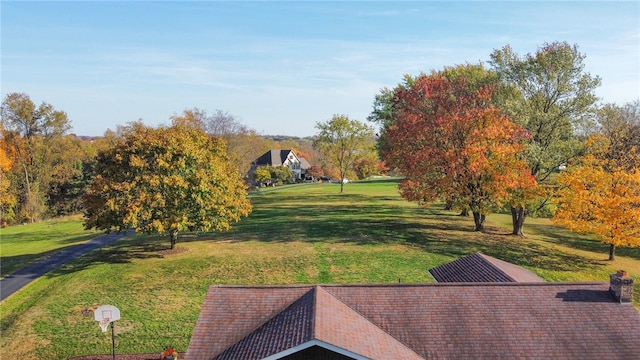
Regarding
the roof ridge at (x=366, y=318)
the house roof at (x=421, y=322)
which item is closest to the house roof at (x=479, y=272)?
the house roof at (x=421, y=322)

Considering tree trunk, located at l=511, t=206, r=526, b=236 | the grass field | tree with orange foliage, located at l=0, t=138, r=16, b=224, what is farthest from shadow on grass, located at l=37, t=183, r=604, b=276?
tree with orange foliage, located at l=0, t=138, r=16, b=224

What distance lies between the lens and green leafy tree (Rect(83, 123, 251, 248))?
29844 mm

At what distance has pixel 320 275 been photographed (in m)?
28.8

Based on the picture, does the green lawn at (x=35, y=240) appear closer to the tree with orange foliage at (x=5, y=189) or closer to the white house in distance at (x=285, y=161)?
the tree with orange foliage at (x=5, y=189)

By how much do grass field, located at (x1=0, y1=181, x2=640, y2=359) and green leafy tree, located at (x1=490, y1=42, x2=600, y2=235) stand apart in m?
7.12

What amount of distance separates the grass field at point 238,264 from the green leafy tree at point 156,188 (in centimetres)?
351

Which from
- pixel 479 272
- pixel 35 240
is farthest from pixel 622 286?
pixel 35 240

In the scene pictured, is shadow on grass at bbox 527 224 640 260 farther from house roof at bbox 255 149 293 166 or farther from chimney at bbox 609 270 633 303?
house roof at bbox 255 149 293 166

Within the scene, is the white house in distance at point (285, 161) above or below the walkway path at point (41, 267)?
above

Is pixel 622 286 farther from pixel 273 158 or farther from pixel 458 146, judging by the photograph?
pixel 273 158

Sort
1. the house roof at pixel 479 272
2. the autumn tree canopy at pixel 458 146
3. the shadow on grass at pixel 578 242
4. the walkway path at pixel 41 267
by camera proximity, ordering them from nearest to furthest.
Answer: the house roof at pixel 479 272 < the walkway path at pixel 41 267 < the autumn tree canopy at pixel 458 146 < the shadow on grass at pixel 578 242

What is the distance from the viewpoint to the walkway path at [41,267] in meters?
27.9

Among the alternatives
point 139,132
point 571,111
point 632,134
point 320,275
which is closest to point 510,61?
point 571,111

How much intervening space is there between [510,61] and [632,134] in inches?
726
